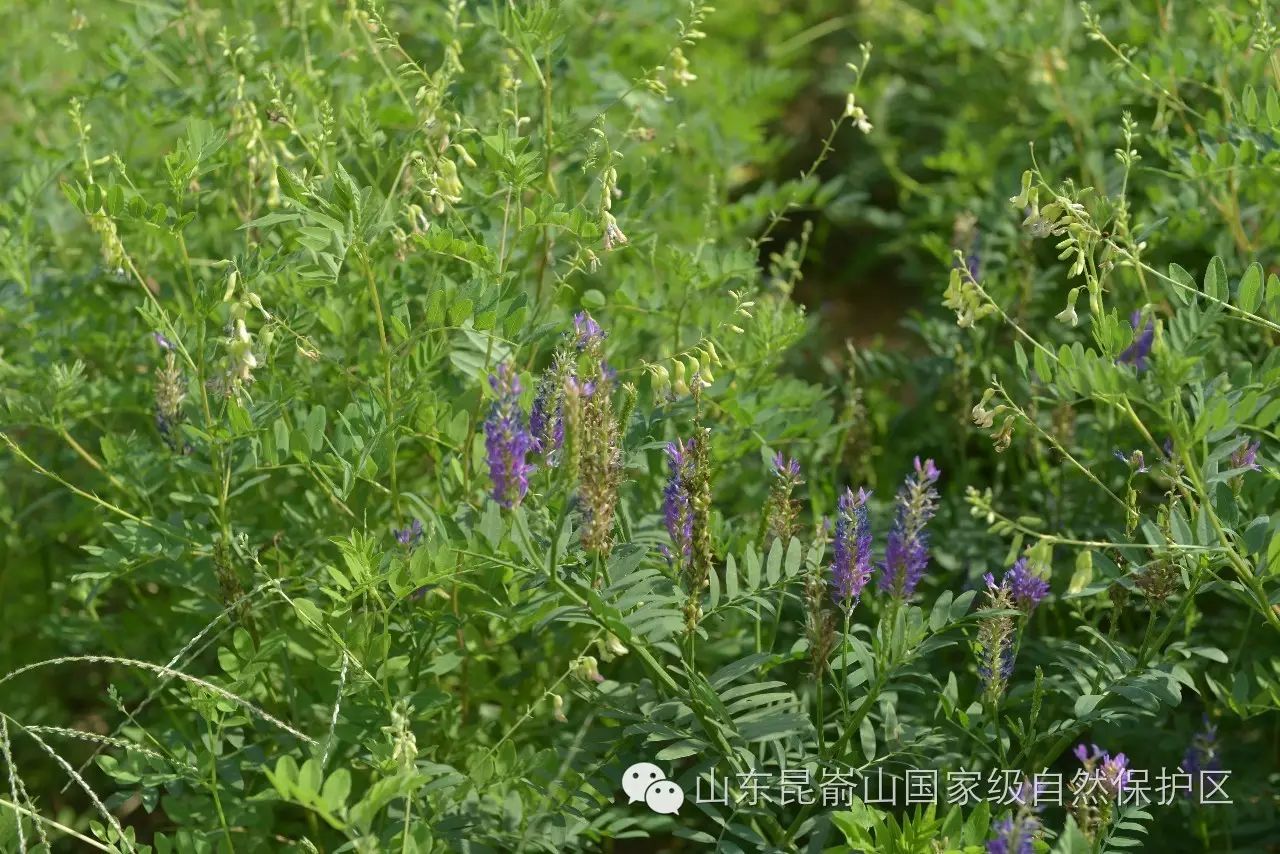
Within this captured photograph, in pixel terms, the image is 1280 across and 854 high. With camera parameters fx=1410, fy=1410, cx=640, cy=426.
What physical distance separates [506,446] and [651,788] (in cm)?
69

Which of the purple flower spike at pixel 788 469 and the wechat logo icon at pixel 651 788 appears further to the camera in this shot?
the wechat logo icon at pixel 651 788

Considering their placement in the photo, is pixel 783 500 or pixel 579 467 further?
pixel 783 500

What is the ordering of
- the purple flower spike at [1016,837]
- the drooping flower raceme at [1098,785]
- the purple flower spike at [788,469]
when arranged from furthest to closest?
the purple flower spike at [788,469]
the drooping flower raceme at [1098,785]
the purple flower spike at [1016,837]

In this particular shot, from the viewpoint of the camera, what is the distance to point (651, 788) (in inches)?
82.4

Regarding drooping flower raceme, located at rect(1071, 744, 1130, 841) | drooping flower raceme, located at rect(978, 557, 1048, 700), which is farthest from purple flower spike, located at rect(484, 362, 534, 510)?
drooping flower raceme, located at rect(1071, 744, 1130, 841)

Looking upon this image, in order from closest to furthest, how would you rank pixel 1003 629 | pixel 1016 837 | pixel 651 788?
pixel 1016 837 → pixel 1003 629 → pixel 651 788

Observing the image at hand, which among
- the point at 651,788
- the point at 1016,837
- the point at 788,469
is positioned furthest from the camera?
the point at 651,788

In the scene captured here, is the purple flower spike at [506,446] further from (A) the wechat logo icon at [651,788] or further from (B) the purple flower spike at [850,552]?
(A) the wechat logo icon at [651,788]

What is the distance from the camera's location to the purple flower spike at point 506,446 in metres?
1.67

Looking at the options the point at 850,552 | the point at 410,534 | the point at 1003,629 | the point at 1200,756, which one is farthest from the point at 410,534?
the point at 1200,756

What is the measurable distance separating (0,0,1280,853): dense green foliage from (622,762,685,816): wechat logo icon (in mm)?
26

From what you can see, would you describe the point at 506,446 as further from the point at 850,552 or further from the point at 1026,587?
the point at 1026,587

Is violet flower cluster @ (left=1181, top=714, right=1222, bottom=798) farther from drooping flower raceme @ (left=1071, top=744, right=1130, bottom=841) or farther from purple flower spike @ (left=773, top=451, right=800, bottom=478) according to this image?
purple flower spike @ (left=773, top=451, right=800, bottom=478)

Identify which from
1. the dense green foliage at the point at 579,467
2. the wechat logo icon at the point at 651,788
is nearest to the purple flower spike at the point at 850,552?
the dense green foliage at the point at 579,467
